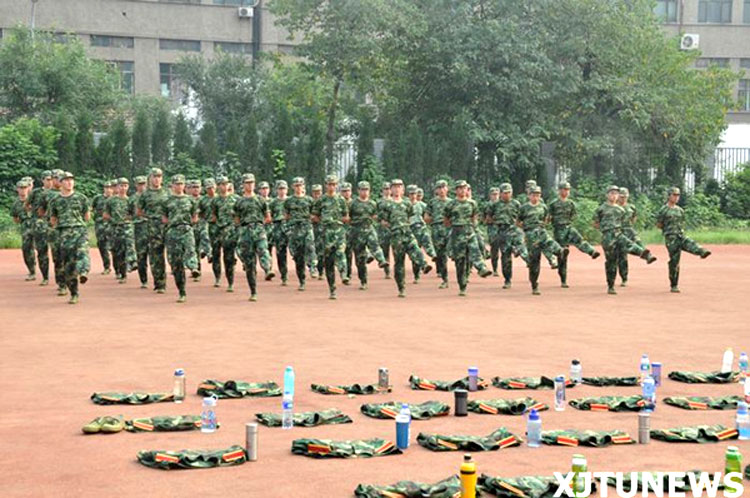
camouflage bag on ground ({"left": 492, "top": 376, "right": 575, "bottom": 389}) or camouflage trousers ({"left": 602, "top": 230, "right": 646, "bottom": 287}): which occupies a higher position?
camouflage trousers ({"left": 602, "top": 230, "right": 646, "bottom": 287})

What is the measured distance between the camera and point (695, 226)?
146ft

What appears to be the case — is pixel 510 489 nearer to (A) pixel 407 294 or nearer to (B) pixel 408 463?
(B) pixel 408 463

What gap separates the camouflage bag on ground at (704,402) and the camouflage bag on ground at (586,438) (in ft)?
5.19

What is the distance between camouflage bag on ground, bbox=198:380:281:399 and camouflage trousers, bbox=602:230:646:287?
1178cm

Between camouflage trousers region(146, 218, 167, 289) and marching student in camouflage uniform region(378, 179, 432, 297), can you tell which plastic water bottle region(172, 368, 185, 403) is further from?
marching student in camouflage uniform region(378, 179, 432, 297)

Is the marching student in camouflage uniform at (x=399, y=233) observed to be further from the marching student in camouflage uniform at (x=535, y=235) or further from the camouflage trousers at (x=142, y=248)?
the camouflage trousers at (x=142, y=248)

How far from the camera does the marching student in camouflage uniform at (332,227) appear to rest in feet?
68.7

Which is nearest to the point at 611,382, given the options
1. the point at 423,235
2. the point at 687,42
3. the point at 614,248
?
the point at 614,248

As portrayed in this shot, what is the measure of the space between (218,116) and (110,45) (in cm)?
1035

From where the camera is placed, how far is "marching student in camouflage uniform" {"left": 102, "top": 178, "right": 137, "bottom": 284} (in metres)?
23.5

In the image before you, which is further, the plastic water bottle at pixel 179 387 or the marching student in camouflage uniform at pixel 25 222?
the marching student in camouflage uniform at pixel 25 222

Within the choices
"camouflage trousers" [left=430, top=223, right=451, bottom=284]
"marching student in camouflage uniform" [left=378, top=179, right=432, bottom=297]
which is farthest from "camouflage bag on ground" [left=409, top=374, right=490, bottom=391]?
"camouflage trousers" [left=430, top=223, right=451, bottom=284]

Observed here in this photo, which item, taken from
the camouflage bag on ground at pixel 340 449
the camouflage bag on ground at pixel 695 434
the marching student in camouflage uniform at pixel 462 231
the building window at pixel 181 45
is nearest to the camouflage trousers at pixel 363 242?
the marching student in camouflage uniform at pixel 462 231

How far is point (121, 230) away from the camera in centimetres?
2361
